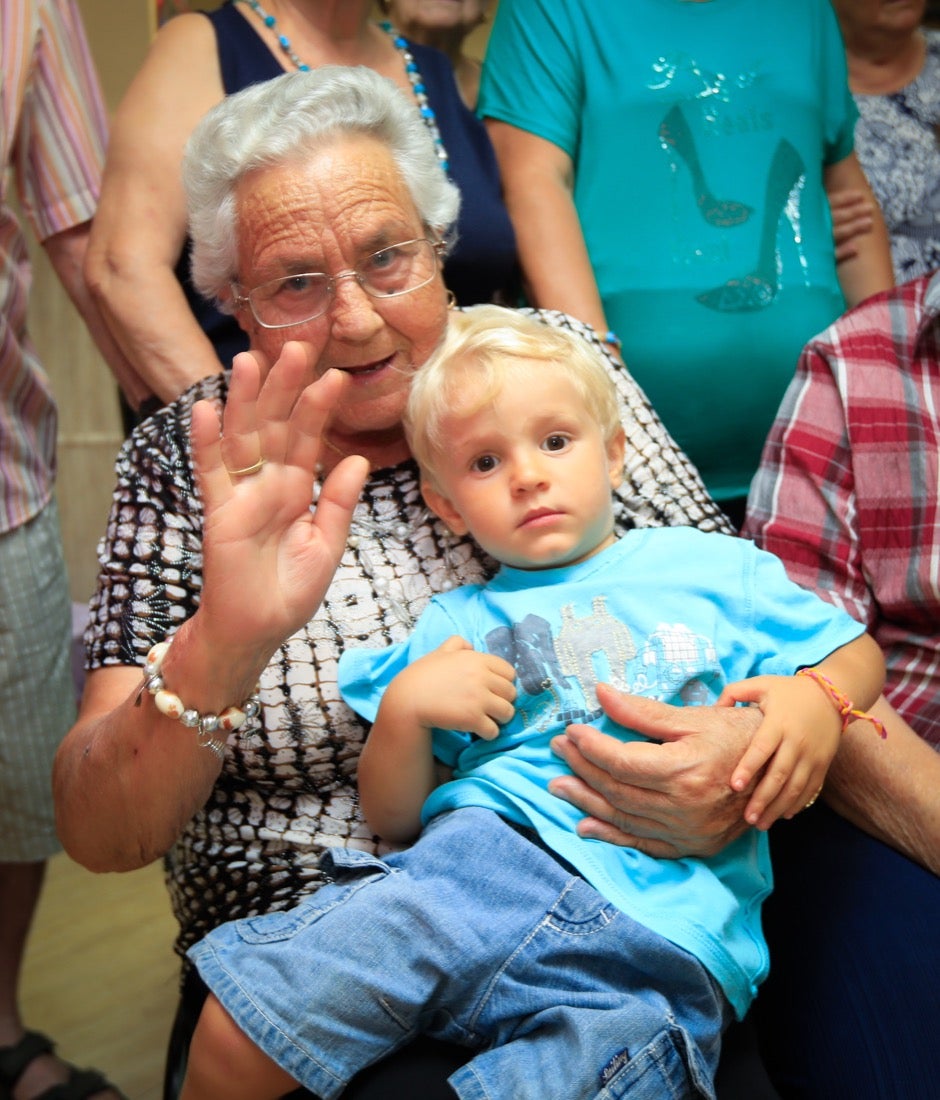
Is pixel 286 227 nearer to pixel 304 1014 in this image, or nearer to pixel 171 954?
pixel 304 1014

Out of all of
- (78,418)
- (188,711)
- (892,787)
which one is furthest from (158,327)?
(78,418)

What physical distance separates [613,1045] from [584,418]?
0.65 metres

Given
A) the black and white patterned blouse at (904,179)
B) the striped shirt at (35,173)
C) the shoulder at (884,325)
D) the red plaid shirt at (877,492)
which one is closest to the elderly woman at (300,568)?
the red plaid shirt at (877,492)

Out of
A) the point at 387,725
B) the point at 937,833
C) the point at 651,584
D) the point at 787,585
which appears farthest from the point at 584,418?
the point at 937,833

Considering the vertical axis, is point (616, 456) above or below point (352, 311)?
below

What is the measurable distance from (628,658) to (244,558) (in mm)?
442

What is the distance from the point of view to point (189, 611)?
4.25ft

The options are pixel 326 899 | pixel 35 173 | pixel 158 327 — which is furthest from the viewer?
pixel 35 173

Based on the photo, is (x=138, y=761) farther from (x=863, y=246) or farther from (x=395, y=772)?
(x=863, y=246)

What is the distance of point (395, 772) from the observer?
46.8 inches

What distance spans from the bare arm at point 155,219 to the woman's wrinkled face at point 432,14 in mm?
695

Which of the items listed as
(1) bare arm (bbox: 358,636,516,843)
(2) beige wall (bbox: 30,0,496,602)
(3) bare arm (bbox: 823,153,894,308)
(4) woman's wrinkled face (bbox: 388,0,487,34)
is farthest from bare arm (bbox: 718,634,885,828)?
(2) beige wall (bbox: 30,0,496,602)

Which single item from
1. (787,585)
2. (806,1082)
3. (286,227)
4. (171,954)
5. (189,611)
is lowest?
(171,954)

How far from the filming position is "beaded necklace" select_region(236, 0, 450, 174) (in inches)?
70.8
